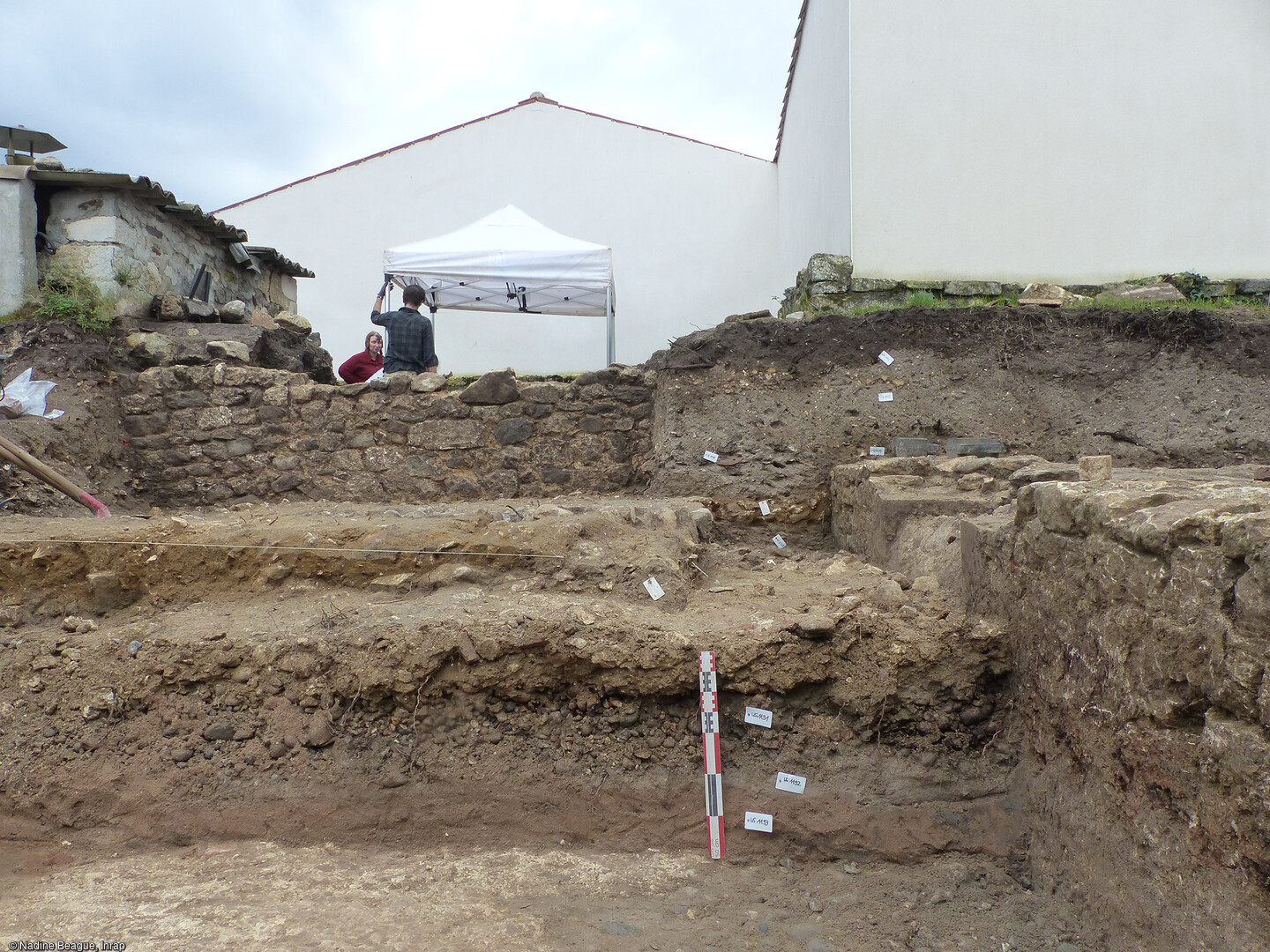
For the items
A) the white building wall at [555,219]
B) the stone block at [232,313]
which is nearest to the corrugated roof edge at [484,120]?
the white building wall at [555,219]

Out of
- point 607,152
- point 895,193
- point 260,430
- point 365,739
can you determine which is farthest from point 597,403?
point 607,152

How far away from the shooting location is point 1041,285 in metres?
7.21

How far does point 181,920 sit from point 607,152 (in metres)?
13.4

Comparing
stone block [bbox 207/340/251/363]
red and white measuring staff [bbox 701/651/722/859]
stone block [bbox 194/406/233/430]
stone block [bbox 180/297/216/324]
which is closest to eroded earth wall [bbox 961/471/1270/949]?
red and white measuring staff [bbox 701/651/722/859]

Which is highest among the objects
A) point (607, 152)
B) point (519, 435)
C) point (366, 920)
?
point (607, 152)

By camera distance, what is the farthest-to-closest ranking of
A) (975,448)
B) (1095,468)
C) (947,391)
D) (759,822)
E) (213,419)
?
(213,419) < (947,391) < (975,448) < (1095,468) < (759,822)

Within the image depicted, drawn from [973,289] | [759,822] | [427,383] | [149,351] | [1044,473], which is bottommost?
[759,822]

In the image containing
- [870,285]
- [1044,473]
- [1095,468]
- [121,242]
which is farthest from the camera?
[870,285]

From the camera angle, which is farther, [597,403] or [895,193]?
[895,193]

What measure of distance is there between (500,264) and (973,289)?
5.13 m

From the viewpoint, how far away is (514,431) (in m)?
5.93

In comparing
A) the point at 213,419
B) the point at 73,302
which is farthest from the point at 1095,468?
the point at 73,302

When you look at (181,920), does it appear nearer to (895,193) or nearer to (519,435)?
(519,435)

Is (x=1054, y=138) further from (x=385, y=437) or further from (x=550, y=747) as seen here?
(x=550, y=747)
